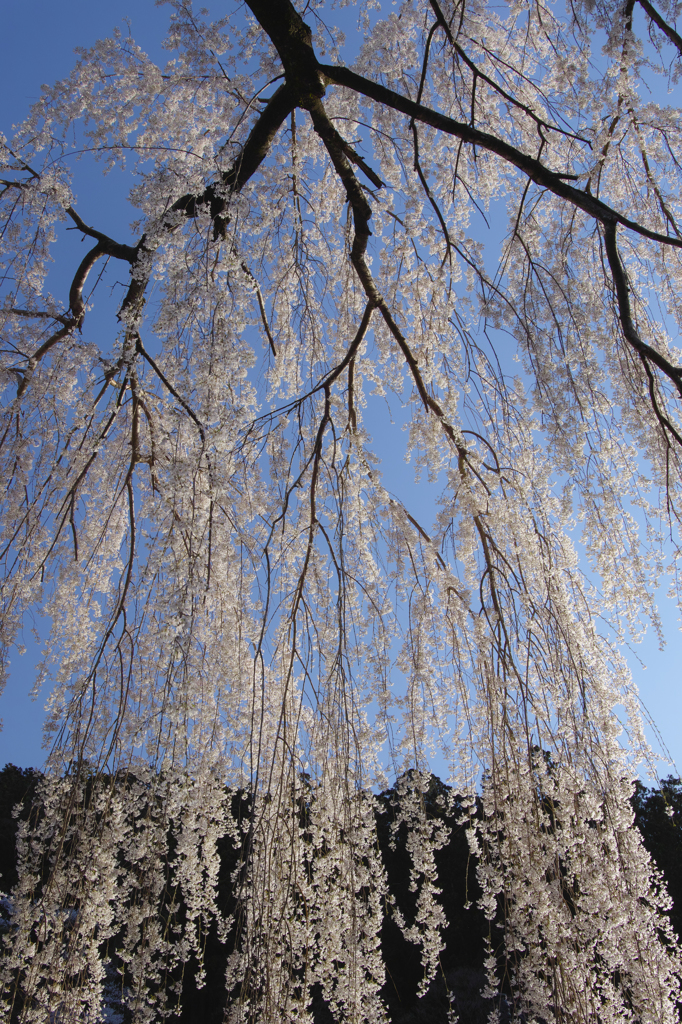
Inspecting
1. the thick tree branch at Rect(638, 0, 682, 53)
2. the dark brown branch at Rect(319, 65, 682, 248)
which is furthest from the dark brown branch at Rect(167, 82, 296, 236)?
→ the thick tree branch at Rect(638, 0, 682, 53)

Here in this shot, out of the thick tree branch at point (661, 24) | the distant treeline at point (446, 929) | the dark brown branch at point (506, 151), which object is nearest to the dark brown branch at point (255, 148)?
the dark brown branch at point (506, 151)

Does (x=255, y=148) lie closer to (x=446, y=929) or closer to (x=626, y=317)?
(x=626, y=317)

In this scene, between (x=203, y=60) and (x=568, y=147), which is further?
(x=203, y=60)

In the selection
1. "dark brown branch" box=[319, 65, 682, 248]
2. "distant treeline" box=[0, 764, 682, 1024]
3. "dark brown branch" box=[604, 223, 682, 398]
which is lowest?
"distant treeline" box=[0, 764, 682, 1024]

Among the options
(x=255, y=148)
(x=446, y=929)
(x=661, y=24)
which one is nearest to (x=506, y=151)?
(x=661, y=24)

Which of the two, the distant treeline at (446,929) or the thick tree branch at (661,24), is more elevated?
the thick tree branch at (661,24)

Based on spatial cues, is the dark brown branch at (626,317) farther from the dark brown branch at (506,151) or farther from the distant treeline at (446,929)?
the distant treeline at (446,929)

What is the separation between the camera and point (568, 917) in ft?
5.27

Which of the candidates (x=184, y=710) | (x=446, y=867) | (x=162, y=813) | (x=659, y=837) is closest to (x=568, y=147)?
(x=184, y=710)

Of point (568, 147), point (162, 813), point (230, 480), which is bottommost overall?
point (162, 813)

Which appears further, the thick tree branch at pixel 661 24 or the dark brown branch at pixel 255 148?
the dark brown branch at pixel 255 148

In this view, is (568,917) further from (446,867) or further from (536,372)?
(446,867)

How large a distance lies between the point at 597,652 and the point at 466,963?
23.4 feet

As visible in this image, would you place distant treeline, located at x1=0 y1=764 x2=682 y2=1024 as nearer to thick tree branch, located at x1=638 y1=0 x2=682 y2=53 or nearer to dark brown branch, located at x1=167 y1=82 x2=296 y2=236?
dark brown branch, located at x1=167 y1=82 x2=296 y2=236
